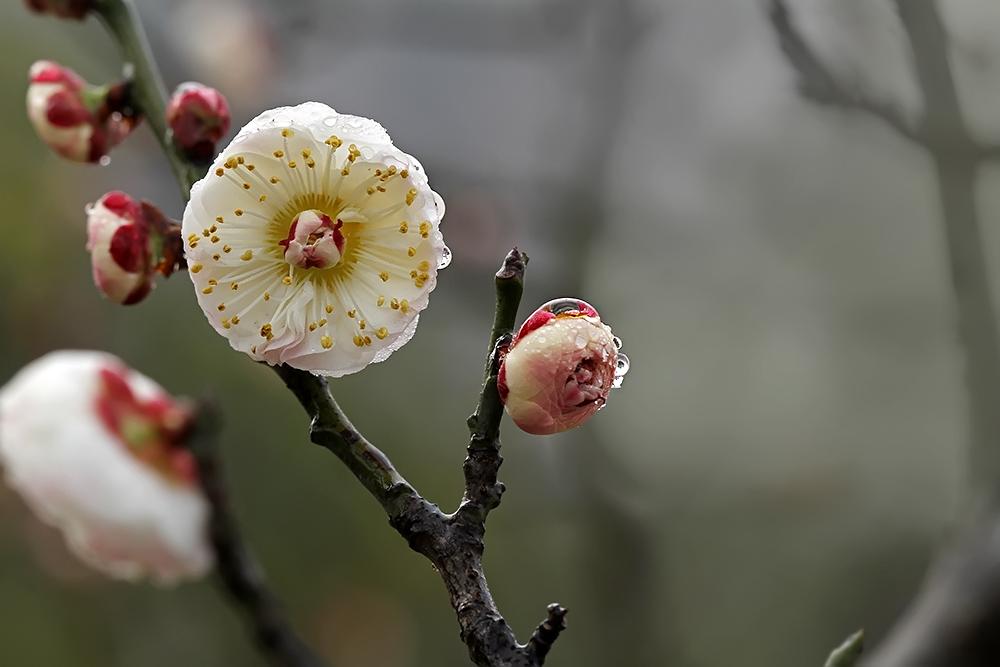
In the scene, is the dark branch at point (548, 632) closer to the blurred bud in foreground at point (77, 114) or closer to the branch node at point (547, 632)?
the branch node at point (547, 632)

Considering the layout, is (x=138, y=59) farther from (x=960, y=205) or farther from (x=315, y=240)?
(x=960, y=205)

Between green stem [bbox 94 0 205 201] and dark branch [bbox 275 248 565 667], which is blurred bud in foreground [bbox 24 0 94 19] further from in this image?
dark branch [bbox 275 248 565 667]

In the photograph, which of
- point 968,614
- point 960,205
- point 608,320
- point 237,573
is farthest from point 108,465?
point 608,320

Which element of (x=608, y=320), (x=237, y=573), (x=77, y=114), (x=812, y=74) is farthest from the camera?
(x=608, y=320)

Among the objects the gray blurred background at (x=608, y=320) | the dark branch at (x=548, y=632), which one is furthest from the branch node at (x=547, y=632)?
the gray blurred background at (x=608, y=320)

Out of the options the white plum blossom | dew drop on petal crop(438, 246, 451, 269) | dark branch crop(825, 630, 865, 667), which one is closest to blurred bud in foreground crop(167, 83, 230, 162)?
the white plum blossom
